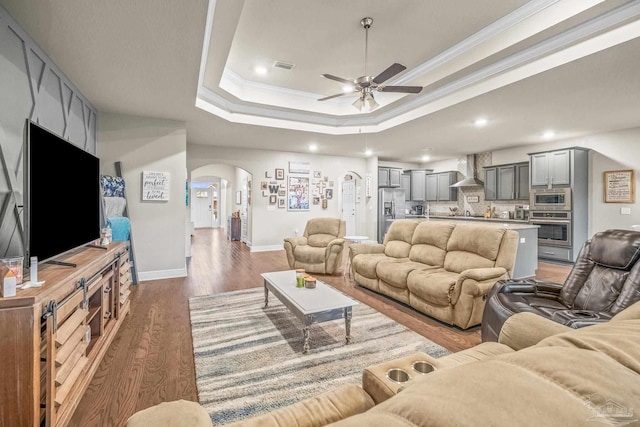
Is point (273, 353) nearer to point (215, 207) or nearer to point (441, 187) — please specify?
point (441, 187)

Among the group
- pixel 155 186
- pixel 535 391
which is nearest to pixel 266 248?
pixel 155 186

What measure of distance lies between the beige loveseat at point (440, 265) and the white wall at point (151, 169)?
2953 mm

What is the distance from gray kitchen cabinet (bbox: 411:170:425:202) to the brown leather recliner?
7.10 metres

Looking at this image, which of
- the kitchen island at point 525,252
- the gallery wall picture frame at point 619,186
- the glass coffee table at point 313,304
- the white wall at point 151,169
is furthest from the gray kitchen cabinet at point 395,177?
the glass coffee table at point 313,304

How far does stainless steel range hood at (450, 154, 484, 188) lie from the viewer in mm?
7961

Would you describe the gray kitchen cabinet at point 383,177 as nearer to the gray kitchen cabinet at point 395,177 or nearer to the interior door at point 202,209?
the gray kitchen cabinet at point 395,177

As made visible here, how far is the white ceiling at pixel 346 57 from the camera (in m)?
2.50

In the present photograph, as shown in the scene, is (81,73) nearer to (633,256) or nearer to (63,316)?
(63,316)

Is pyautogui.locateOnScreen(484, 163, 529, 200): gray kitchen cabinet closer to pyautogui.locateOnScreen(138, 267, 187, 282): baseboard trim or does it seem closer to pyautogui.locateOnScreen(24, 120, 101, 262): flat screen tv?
pyautogui.locateOnScreen(138, 267, 187, 282): baseboard trim

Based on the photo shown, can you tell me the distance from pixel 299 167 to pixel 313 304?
19.4ft

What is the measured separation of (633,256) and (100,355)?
157 inches

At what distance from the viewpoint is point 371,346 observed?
8.28ft

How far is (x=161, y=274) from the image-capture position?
15.6 ft

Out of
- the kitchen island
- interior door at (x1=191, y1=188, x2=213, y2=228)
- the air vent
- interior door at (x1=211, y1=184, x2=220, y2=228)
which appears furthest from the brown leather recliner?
interior door at (x1=191, y1=188, x2=213, y2=228)
